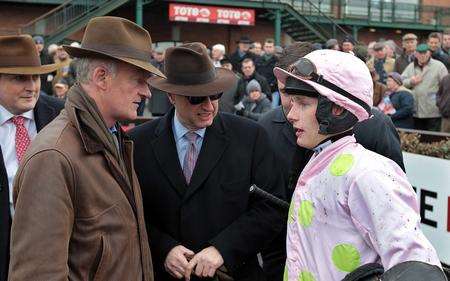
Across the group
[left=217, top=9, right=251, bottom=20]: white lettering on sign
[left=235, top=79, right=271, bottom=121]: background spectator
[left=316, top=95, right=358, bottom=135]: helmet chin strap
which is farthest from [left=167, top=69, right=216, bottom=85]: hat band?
[left=217, top=9, right=251, bottom=20]: white lettering on sign

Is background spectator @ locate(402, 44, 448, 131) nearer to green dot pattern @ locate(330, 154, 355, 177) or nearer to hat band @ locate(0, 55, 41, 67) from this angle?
hat band @ locate(0, 55, 41, 67)

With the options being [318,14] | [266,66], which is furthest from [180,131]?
[318,14]

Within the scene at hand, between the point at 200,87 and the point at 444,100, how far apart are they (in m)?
6.72

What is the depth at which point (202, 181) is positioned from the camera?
2783 millimetres

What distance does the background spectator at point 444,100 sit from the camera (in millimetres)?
8570

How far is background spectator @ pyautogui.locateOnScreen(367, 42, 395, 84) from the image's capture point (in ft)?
34.7

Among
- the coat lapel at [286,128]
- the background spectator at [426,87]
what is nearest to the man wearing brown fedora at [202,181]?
the coat lapel at [286,128]

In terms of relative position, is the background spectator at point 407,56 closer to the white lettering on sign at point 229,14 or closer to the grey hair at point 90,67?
the grey hair at point 90,67

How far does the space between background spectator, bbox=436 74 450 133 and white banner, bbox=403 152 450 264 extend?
392 centimetres

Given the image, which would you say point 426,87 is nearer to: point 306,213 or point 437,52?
point 437,52

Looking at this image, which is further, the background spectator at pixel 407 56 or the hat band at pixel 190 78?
the background spectator at pixel 407 56

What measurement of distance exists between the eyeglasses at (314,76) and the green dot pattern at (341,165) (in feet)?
0.69

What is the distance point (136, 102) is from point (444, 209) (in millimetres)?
3242

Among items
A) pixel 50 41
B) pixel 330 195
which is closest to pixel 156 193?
pixel 330 195
